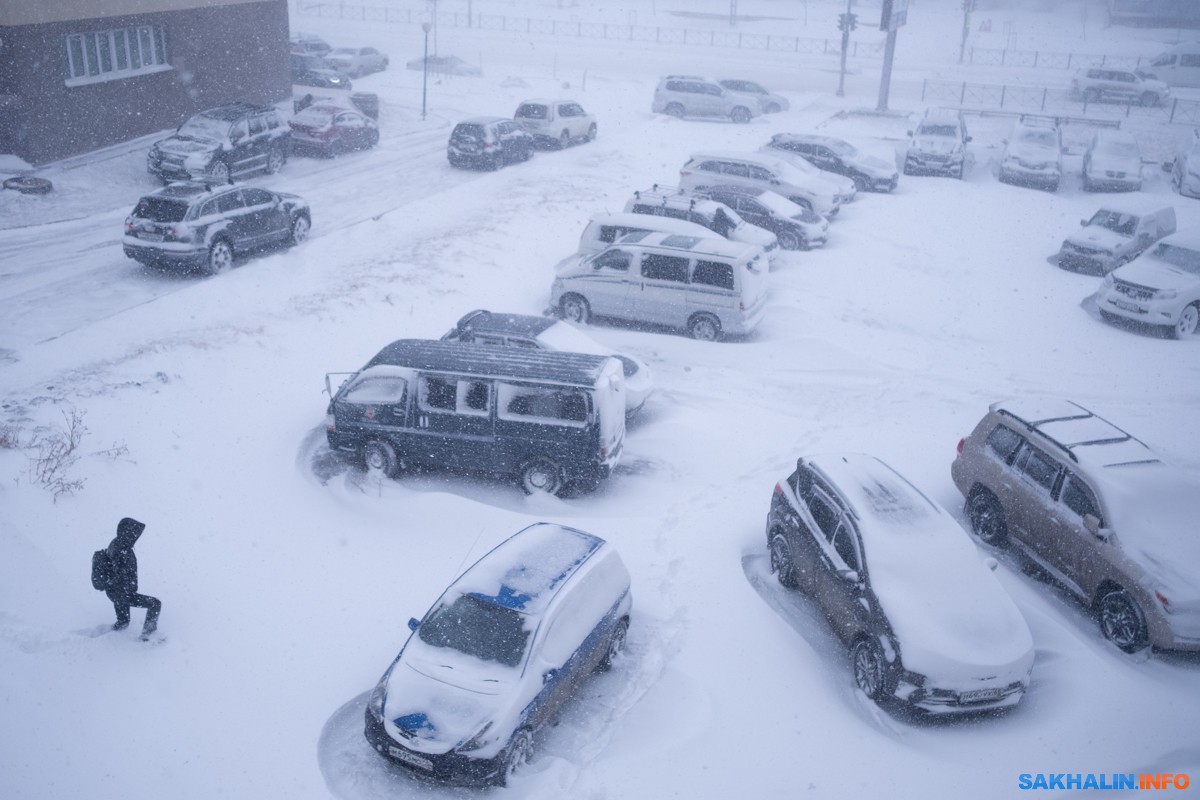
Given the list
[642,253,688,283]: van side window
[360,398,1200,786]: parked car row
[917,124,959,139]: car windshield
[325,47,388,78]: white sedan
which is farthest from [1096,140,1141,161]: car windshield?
[325,47,388,78]: white sedan

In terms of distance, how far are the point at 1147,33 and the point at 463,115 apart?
5231 cm

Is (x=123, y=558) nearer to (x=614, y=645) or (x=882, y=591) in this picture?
(x=614, y=645)

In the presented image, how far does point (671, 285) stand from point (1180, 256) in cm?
1083

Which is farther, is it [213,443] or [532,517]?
[213,443]

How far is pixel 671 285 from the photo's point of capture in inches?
635

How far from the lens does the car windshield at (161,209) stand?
53.3 ft

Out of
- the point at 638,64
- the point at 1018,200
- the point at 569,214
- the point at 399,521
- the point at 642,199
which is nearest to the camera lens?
the point at 399,521

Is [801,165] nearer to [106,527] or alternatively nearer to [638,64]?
[106,527]

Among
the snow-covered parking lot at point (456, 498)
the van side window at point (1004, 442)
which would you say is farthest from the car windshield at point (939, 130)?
the van side window at point (1004, 442)

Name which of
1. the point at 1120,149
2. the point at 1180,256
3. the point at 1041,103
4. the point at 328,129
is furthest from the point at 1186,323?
the point at 1041,103

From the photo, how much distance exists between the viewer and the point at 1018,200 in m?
26.1

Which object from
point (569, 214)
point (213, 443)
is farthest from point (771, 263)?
point (213, 443)

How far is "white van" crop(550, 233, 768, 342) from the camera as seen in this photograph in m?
15.9

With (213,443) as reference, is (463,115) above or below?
above
